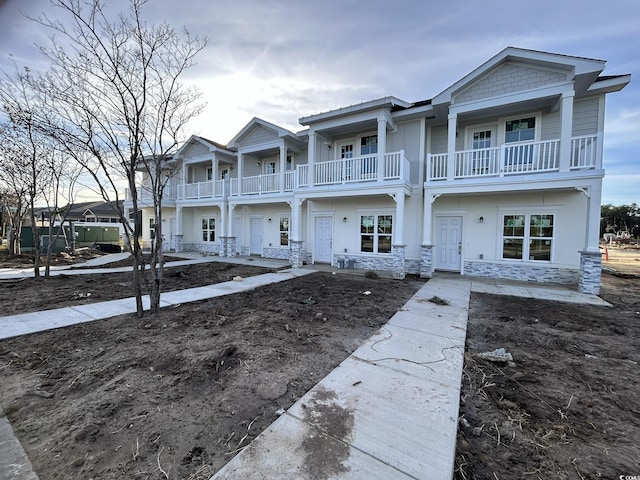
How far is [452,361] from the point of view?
3.73 meters

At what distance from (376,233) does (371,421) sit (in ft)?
31.9

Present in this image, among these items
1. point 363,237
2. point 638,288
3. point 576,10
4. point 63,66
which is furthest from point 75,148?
point 638,288

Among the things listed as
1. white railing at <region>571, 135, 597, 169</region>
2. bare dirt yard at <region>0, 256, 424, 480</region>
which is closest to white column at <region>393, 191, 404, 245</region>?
bare dirt yard at <region>0, 256, 424, 480</region>

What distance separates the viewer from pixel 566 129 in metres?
8.20

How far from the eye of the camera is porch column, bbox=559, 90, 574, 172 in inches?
322

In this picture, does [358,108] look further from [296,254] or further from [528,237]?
[528,237]

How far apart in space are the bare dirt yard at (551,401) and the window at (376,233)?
6.14 metres

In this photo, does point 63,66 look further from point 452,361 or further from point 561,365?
point 561,365

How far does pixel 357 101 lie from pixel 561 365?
10.1 meters

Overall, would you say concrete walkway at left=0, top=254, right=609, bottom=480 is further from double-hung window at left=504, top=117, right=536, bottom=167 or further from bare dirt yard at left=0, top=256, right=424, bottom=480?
double-hung window at left=504, top=117, right=536, bottom=167

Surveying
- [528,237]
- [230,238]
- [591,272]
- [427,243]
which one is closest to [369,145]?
[427,243]

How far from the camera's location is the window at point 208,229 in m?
18.3

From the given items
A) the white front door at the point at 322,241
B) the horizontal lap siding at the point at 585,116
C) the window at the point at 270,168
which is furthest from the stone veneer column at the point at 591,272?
the window at the point at 270,168

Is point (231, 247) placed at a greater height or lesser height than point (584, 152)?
lesser
